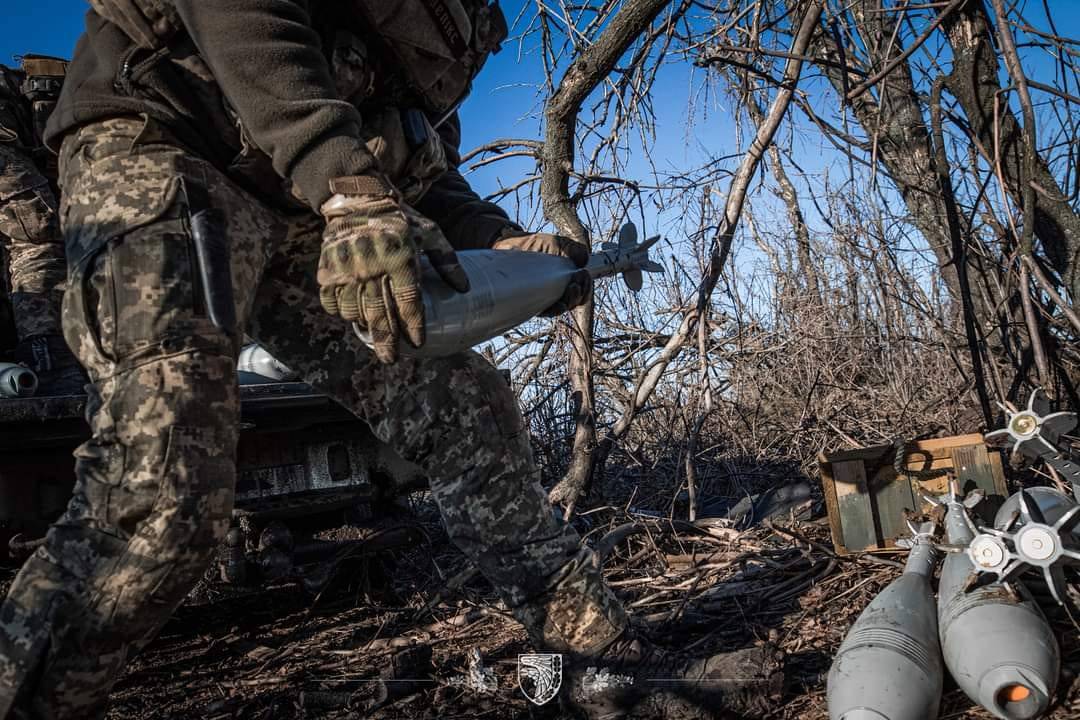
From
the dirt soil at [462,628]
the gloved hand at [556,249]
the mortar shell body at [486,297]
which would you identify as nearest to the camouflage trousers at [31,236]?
the dirt soil at [462,628]

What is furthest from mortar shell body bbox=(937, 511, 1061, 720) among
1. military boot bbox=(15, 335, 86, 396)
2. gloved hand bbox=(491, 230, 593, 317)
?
military boot bbox=(15, 335, 86, 396)

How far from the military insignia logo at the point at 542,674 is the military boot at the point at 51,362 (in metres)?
2.41

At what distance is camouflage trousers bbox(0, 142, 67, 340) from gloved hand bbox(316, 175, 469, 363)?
9.24ft

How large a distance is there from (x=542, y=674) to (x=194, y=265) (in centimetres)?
141

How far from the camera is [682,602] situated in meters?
2.89

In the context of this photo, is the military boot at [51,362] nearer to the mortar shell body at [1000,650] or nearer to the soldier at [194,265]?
the soldier at [194,265]

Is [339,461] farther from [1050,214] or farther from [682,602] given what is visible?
[1050,214]

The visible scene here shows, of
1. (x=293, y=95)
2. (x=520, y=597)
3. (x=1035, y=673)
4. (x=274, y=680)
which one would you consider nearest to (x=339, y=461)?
(x=274, y=680)

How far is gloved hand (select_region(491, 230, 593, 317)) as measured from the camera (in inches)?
101

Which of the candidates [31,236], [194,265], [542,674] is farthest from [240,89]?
[31,236]

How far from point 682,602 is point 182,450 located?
5.84ft

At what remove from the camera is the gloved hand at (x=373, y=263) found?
1.78 metres

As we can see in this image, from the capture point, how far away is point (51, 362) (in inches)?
149

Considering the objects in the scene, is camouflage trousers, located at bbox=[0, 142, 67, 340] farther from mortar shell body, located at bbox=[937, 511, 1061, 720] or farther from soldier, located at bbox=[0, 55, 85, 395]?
mortar shell body, located at bbox=[937, 511, 1061, 720]
